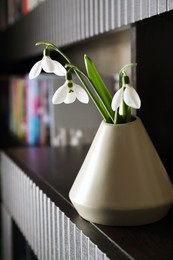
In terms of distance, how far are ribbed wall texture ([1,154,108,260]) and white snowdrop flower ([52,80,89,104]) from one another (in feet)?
0.54

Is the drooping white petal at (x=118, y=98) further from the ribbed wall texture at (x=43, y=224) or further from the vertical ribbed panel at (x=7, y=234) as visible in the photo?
the vertical ribbed panel at (x=7, y=234)

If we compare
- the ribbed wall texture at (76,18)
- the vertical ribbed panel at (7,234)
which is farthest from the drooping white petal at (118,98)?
the vertical ribbed panel at (7,234)

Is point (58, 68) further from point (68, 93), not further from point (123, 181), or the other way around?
point (123, 181)

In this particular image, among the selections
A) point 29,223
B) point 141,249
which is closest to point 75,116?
point 29,223

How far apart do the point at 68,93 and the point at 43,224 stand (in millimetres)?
276

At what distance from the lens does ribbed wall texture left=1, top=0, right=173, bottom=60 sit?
2.46 feet

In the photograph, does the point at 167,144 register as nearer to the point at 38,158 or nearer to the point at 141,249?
the point at 141,249

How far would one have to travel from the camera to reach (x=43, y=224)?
87cm

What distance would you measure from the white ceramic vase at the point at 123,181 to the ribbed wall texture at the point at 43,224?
45mm

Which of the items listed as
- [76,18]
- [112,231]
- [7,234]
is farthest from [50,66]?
[7,234]

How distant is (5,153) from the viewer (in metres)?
1.39

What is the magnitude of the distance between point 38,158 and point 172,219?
626 millimetres

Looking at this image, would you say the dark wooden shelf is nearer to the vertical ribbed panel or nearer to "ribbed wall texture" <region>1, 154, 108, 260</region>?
"ribbed wall texture" <region>1, 154, 108, 260</region>

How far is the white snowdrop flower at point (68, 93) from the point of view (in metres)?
0.69
